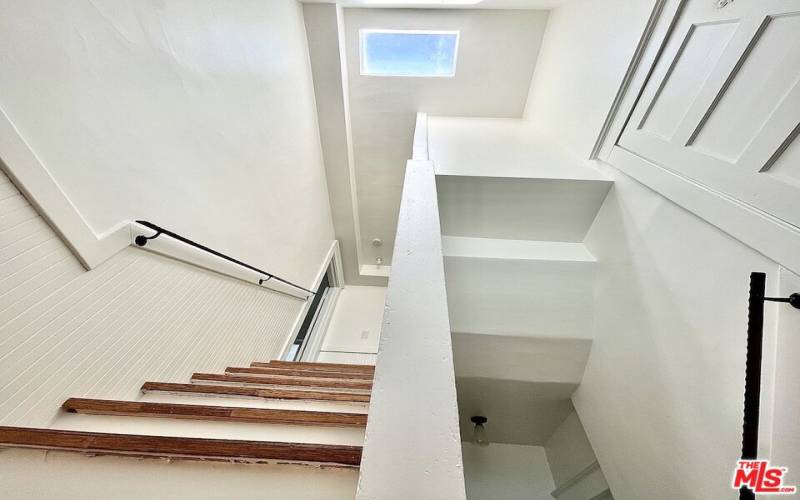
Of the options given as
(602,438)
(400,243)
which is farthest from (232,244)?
(602,438)

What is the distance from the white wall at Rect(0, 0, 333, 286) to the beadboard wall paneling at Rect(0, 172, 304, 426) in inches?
5.7

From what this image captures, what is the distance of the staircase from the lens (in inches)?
19.0

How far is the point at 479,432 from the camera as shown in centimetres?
235

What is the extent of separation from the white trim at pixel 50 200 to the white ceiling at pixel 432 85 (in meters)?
2.94

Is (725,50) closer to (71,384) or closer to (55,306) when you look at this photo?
(55,306)

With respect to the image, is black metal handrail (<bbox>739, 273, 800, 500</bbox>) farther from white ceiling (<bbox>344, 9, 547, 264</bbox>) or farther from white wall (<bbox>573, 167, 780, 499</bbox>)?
white ceiling (<bbox>344, 9, 547, 264</bbox>)

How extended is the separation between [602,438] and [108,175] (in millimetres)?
2699

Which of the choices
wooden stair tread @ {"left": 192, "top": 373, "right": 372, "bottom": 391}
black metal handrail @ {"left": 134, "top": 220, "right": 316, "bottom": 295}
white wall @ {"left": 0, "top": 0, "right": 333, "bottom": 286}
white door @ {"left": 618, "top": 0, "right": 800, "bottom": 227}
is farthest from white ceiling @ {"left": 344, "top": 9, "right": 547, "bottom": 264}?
wooden stair tread @ {"left": 192, "top": 373, "right": 372, "bottom": 391}

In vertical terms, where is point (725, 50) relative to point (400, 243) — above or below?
above

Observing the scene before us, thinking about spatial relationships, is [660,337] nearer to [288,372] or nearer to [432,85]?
[288,372]

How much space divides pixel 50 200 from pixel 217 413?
0.74 m

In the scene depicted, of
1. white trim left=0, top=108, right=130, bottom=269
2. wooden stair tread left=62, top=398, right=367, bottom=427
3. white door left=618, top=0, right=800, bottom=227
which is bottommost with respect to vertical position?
wooden stair tread left=62, top=398, right=367, bottom=427

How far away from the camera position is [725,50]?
975 millimetres

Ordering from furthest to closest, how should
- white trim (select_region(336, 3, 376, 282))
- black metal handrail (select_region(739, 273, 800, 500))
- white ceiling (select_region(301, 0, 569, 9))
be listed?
white trim (select_region(336, 3, 376, 282)) → white ceiling (select_region(301, 0, 569, 9)) → black metal handrail (select_region(739, 273, 800, 500))
